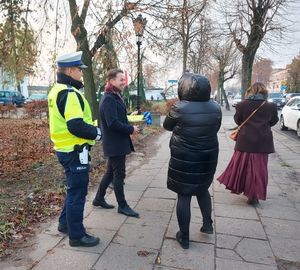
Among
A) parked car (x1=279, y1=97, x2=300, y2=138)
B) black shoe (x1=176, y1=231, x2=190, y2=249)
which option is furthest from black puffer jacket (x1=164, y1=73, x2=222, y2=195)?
parked car (x1=279, y1=97, x2=300, y2=138)

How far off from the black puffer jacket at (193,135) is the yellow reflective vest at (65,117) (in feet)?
3.02

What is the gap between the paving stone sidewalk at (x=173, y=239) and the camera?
3461mm

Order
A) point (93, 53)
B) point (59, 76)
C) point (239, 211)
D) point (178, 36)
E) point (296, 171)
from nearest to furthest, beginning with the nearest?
point (59, 76) < point (239, 211) < point (296, 171) < point (93, 53) < point (178, 36)

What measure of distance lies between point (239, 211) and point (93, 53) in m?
9.22

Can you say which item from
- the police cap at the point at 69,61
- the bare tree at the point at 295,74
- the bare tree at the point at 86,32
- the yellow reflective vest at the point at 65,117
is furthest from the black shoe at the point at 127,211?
the bare tree at the point at 295,74

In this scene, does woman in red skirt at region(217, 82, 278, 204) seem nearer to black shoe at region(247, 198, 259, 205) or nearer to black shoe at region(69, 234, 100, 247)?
black shoe at region(247, 198, 259, 205)

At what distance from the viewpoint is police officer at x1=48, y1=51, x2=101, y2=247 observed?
3379mm

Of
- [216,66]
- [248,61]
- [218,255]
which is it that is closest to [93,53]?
[248,61]

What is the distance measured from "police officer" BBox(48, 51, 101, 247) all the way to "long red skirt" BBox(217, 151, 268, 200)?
8.63 ft

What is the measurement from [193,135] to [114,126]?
113cm

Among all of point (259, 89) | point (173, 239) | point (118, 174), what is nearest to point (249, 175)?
point (259, 89)

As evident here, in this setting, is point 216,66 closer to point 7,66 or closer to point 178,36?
point 178,36

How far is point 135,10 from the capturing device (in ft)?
35.3

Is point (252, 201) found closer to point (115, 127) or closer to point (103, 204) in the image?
point (103, 204)
